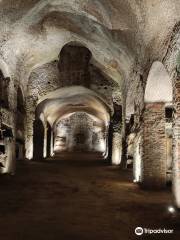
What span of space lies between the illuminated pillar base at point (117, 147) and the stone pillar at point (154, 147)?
657cm

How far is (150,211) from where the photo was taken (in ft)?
18.8

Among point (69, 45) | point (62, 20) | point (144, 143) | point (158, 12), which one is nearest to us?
point (158, 12)

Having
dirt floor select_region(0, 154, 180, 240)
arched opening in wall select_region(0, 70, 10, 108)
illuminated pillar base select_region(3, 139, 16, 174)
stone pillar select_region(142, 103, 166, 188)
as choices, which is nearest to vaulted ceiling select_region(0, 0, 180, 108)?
arched opening in wall select_region(0, 70, 10, 108)

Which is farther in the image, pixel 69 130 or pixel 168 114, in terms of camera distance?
pixel 69 130

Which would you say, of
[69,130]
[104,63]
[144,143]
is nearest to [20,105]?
[104,63]

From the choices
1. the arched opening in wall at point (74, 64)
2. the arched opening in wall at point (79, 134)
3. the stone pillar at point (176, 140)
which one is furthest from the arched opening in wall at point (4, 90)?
Result: the arched opening in wall at point (79, 134)

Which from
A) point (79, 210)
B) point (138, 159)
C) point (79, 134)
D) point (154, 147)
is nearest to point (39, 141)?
point (138, 159)

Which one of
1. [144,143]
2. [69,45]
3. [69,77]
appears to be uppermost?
[69,45]

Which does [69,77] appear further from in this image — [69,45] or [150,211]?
[150,211]

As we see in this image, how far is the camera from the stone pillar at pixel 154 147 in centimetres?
861

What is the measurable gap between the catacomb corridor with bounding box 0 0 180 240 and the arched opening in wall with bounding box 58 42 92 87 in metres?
0.04

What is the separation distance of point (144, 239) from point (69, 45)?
1111cm

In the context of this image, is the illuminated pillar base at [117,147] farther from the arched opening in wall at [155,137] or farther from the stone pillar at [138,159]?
the arched opening in wall at [155,137]

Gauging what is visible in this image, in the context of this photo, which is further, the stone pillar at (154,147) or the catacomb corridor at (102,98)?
the stone pillar at (154,147)
